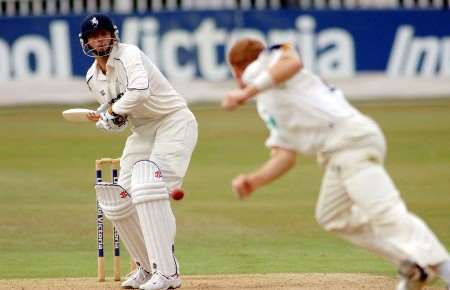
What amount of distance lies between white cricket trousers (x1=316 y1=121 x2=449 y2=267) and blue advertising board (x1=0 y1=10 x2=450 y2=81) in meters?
16.4

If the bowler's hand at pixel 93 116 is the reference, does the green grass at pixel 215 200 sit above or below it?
below

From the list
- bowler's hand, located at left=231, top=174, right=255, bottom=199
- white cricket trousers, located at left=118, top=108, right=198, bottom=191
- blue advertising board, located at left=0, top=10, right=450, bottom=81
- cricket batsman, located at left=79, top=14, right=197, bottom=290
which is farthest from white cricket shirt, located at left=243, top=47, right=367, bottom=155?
blue advertising board, located at left=0, top=10, right=450, bottom=81

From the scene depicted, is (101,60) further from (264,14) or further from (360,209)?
(264,14)

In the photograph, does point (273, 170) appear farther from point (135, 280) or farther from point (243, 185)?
point (135, 280)

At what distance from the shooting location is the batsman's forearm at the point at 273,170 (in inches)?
281

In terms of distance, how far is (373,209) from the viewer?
700 centimetres

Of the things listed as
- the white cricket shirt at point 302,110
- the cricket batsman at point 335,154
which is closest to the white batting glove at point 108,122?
the cricket batsman at point 335,154

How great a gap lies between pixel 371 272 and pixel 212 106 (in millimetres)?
14393

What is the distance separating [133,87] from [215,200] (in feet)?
19.6

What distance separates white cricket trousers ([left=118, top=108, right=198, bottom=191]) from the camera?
8.42 meters

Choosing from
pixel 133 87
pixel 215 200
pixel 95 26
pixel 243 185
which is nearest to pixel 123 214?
pixel 133 87

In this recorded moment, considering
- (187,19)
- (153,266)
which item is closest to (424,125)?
(187,19)

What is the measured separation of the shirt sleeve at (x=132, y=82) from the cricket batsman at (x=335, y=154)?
1015mm

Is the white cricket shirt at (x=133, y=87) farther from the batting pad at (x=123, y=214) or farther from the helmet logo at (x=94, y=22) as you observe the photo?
the batting pad at (x=123, y=214)
